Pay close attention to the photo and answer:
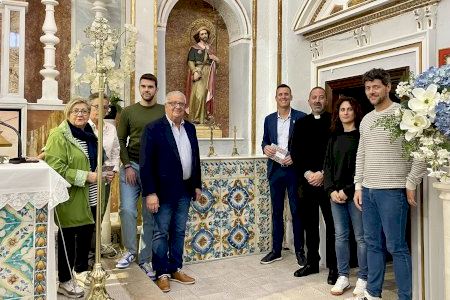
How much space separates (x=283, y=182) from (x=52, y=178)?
8.12 feet

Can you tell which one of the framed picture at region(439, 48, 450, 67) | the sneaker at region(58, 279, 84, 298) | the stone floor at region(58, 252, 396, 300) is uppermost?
the framed picture at region(439, 48, 450, 67)

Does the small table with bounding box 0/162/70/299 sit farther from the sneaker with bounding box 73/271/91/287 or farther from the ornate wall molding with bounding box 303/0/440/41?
the ornate wall molding with bounding box 303/0/440/41

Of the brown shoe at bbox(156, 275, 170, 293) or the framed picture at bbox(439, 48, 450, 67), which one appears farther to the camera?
the brown shoe at bbox(156, 275, 170, 293)

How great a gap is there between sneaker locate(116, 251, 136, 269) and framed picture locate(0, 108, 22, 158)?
144cm

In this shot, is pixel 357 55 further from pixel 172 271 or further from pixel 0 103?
pixel 0 103

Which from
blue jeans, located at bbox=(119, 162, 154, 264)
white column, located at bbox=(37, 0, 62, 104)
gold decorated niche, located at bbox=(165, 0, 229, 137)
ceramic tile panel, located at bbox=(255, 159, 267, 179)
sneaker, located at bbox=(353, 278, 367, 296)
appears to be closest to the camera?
sneaker, located at bbox=(353, 278, 367, 296)

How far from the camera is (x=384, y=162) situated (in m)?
2.99

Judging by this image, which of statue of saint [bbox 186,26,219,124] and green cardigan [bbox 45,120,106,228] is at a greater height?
statue of saint [bbox 186,26,219,124]

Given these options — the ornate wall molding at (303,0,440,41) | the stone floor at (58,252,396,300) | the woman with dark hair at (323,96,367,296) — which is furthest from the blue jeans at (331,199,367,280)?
the ornate wall molding at (303,0,440,41)

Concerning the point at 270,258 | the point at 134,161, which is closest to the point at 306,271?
the point at 270,258

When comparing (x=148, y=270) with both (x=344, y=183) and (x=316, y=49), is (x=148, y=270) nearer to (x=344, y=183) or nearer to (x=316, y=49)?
(x=344, y=183)

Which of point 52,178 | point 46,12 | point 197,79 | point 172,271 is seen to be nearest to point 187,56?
point 197,79

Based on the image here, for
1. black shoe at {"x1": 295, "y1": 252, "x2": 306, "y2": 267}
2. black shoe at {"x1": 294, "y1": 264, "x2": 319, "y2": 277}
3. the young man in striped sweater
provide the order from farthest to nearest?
1. black shoe at {"x1": 295, "y1": 252, "x2": 306, "y2": 267}
2. black shoe at {"x1": 294, "y1": 264, "x2": 319, "y2": 277}
3. the young man in striped sweater

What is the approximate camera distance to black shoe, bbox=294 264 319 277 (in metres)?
4.03
